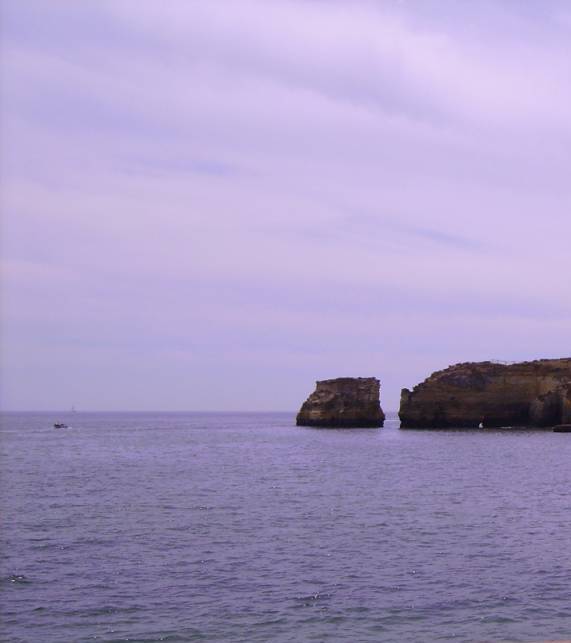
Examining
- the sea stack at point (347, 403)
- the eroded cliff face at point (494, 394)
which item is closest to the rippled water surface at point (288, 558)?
the eroded cliff face at point (494, 394)

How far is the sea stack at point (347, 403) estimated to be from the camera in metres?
117

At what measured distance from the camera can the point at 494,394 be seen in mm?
108750

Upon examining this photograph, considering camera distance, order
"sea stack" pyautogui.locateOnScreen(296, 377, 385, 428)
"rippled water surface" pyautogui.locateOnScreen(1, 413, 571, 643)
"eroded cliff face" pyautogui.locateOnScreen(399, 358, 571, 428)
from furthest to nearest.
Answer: "sea stack" pyautogui.locateOnScreen(296, 377, 385, 428), "eroded cliff face" pyautogui.locateOnScreen(399, 358, 571, 428), "rippled water surface" pyautogui.locateOnScreen(1, 413, 571, 643)

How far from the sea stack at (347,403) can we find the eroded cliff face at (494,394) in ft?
23.0

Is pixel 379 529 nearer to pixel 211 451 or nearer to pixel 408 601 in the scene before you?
pixel 408 601

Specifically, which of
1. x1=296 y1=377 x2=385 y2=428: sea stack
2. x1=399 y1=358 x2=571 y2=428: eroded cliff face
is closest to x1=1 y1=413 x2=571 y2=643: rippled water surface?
x1=399 y1=358 x2=571 y2=428: eroded cliff face

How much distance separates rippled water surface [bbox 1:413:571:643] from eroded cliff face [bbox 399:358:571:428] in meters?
58.7

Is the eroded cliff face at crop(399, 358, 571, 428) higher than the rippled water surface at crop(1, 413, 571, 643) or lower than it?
higher

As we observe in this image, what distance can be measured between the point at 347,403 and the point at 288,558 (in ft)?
319

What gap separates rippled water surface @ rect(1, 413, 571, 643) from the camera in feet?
57.2

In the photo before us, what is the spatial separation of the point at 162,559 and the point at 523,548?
1089 cm

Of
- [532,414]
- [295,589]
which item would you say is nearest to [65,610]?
[295,589]

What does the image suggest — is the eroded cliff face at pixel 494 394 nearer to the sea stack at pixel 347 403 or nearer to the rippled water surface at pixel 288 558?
the sea stack at pixel 347 403

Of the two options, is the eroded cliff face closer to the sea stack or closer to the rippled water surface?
the sea stack
